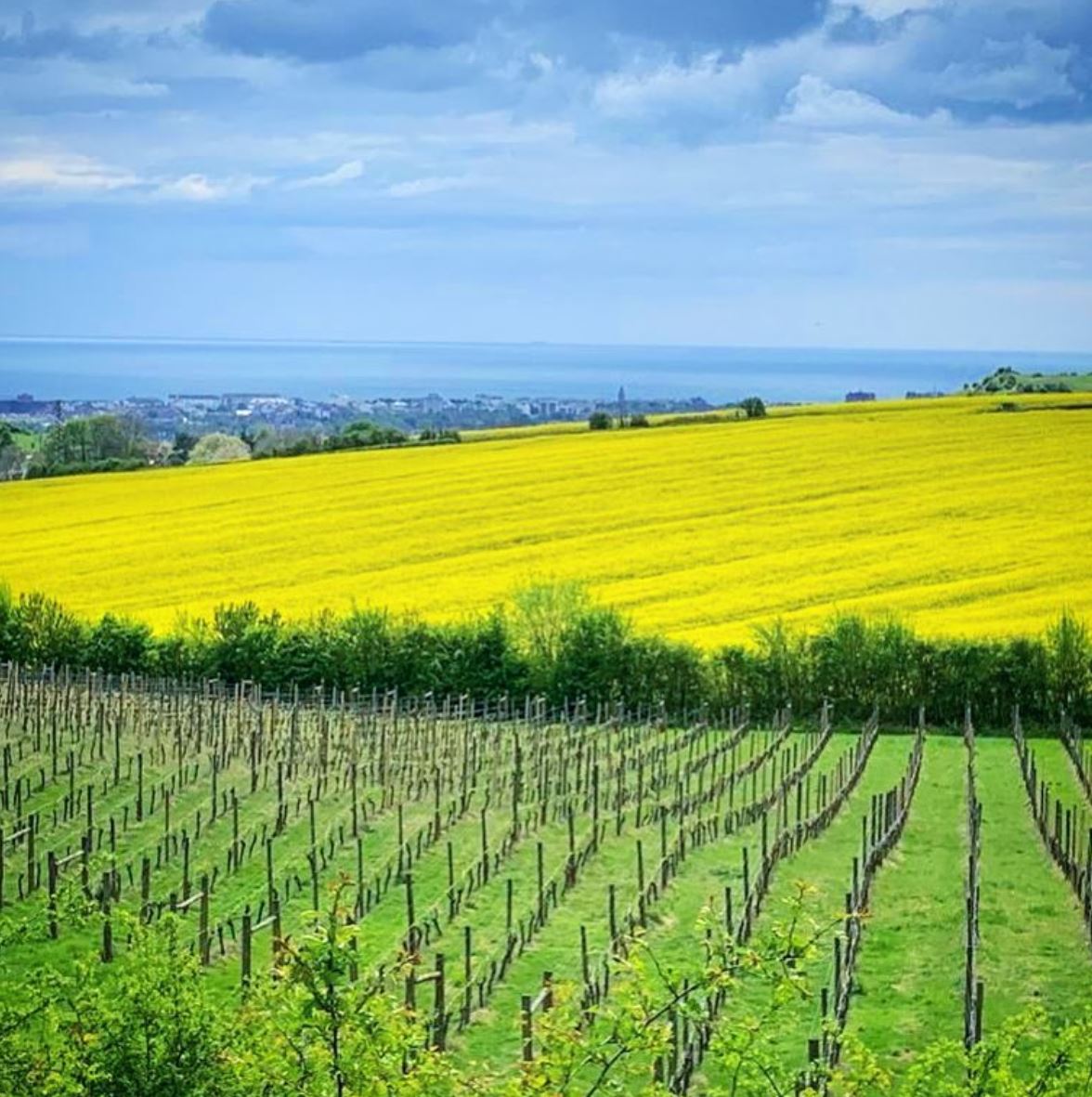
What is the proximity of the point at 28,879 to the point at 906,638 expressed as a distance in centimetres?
2485

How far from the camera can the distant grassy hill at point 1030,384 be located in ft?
328

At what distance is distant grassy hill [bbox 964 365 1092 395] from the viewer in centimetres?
10012

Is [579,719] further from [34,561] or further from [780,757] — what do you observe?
[34,561]

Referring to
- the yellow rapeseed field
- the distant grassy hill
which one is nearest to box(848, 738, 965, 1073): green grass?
the yellow rapeseed field

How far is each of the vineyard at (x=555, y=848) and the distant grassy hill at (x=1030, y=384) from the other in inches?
2437

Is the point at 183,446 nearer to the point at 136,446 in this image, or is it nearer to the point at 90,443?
the point at 136,446

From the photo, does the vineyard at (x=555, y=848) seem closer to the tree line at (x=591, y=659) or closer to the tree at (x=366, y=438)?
the tree line at (x=591, y=659)

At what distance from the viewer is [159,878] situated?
27406mm

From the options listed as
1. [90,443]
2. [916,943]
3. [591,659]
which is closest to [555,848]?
[916,943]

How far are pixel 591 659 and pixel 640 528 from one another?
59.9 ft

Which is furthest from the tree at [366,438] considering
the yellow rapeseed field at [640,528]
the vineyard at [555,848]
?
the vineyard at [555,848]

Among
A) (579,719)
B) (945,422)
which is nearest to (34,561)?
(579,719)

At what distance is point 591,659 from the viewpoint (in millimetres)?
45281

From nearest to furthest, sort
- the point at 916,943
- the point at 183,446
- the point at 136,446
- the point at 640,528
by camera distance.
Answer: the point at 916,943, the point at 640,528, the point at 136,446, the point at 183,446
